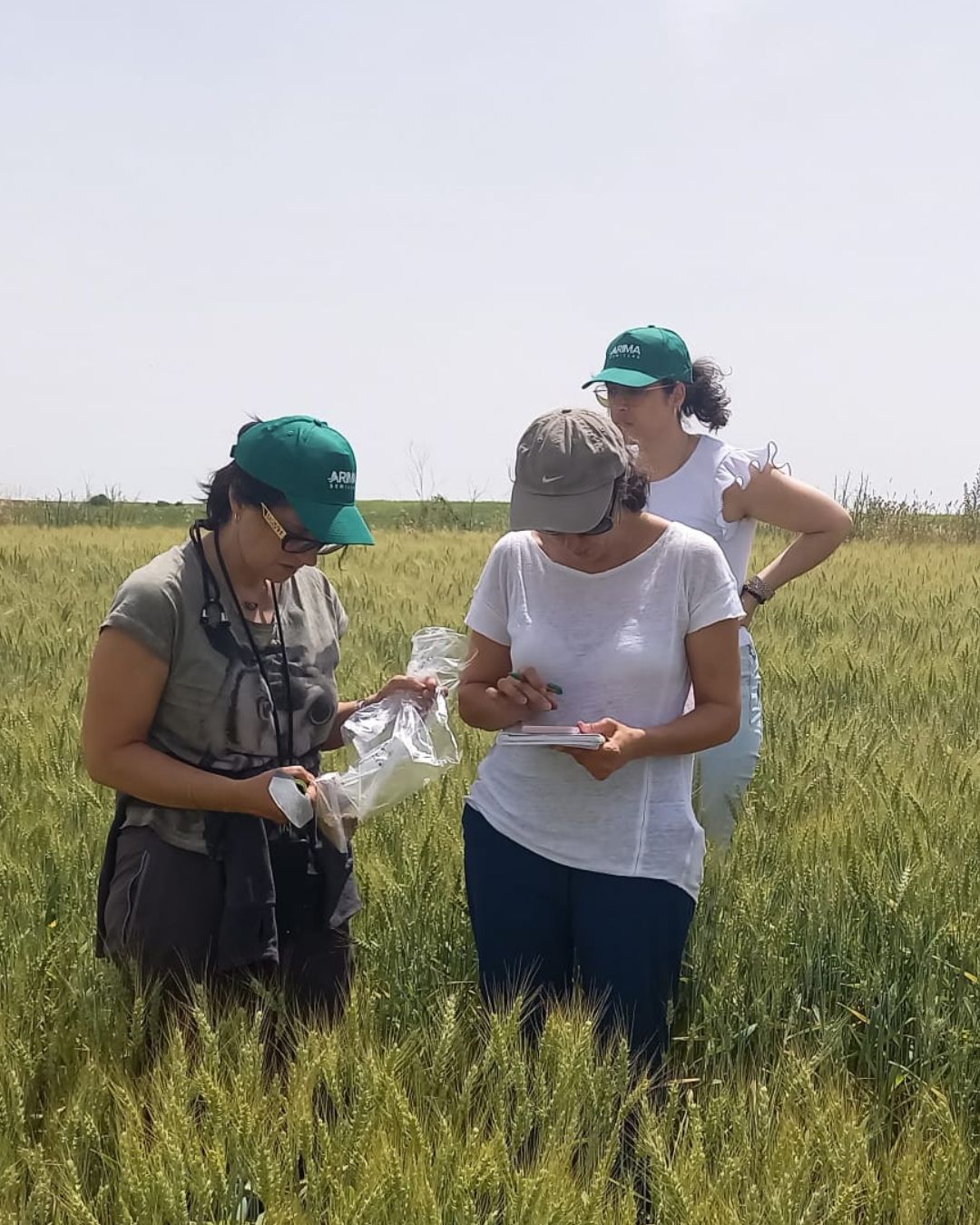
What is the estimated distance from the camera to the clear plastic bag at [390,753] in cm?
217

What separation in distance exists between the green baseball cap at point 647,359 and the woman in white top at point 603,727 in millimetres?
837

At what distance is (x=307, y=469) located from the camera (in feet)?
6.78

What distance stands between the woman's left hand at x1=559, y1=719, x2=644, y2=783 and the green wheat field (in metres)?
0.38

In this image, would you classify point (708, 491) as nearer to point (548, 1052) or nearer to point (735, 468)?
point (735, 468)

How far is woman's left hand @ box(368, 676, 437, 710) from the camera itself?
7.75 feet

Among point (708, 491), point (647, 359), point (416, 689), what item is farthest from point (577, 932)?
point (647, 359)

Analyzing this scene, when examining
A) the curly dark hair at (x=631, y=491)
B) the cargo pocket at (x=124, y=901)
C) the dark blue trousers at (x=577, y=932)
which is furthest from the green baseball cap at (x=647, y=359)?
the cargo pocket at (x=124, y=901)

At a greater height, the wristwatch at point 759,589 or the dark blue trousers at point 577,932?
the wristwatch at point 759,589

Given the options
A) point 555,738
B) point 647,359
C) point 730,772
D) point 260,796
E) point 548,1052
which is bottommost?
point 548,1052

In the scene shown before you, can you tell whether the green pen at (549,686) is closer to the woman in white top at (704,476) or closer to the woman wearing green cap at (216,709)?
the woman wearing green cap at (216,709)

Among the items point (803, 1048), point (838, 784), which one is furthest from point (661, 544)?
point (838, 784)

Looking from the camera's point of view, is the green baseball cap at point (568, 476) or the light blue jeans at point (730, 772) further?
the light blue jeans at point (730, 772)

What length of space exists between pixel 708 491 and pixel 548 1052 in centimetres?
151

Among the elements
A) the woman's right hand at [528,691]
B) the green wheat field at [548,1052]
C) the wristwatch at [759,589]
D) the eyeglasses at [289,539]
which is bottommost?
the green wheat field at [548,1052]
